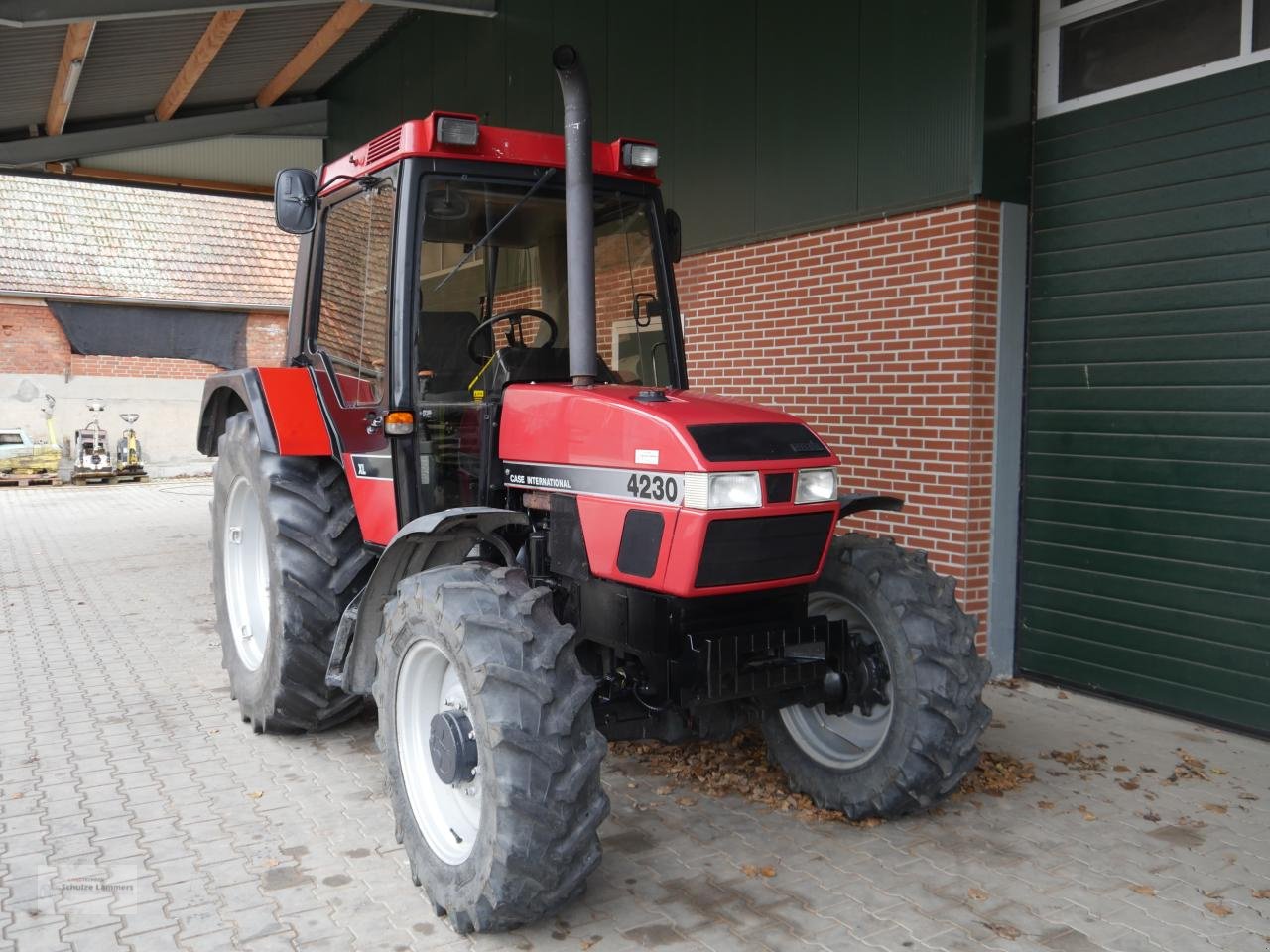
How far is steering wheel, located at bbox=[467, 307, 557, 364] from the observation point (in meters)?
3.68

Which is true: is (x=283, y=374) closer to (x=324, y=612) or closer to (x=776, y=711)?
(x=324, y=612)

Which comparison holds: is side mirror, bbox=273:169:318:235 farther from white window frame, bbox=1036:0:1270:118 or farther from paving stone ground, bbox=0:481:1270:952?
white window frame, bbox=1036:0:1270:118

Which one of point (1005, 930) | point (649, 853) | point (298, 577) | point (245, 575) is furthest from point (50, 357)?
point (1005, 930)

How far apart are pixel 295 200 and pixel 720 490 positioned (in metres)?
2.13

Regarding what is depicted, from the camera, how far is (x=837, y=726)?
156 inches

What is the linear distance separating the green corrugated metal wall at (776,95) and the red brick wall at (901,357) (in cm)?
21

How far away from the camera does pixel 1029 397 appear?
5.71m

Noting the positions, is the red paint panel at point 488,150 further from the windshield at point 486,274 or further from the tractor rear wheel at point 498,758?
the tractor rear wheel at point 498,758

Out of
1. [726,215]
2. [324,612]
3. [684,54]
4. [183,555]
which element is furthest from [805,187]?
[183,555]

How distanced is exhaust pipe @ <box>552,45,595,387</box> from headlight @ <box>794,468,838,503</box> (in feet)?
2.55

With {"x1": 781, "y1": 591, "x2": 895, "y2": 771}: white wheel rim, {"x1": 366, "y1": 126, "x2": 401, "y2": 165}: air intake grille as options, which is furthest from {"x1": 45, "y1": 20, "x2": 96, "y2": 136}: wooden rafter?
{"x1": 781, "y1": 591, "x2": 895, "y2": 771}: white wheel rim

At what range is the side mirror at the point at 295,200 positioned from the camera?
13.1 feet

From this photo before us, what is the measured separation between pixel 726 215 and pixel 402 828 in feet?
16.2

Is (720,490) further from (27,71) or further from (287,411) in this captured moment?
(27,71)
